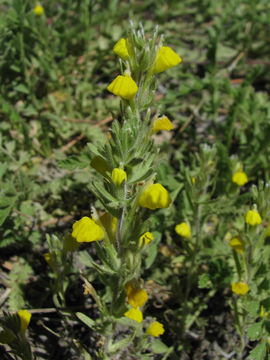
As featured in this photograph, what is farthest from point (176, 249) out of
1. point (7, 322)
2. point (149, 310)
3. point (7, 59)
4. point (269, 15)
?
point (269, 15)

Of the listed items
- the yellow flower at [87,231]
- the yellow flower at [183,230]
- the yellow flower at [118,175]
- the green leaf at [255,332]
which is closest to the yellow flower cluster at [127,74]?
the yellow flower at [118,175]

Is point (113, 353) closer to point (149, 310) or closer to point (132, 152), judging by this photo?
point (149, 310)

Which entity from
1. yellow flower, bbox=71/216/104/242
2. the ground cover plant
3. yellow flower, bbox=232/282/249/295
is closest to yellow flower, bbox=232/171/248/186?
the ground cover plant

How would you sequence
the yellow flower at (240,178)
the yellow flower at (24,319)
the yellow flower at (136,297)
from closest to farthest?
the yellow flower at (136,297), the yellow flower at (24,319), the yellow flower at (240,178)

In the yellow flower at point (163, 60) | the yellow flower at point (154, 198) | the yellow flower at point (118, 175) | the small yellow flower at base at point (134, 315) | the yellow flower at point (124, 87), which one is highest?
the yellow flower at point (163, 60)

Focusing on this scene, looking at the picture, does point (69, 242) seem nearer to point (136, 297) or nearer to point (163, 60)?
point (136, 297)

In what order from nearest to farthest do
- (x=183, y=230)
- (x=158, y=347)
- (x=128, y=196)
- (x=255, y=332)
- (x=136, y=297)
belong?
1. (x=128, y=196)
2. (x=136, y=297)
3. (x=255, y=332)
4. (x=158, y=347)
5. (x=183, y=230)

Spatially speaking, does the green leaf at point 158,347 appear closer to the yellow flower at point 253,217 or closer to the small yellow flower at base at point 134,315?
the small yellow flower at base at point 134,315

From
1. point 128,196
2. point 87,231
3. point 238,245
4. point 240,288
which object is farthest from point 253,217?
point 87,231
